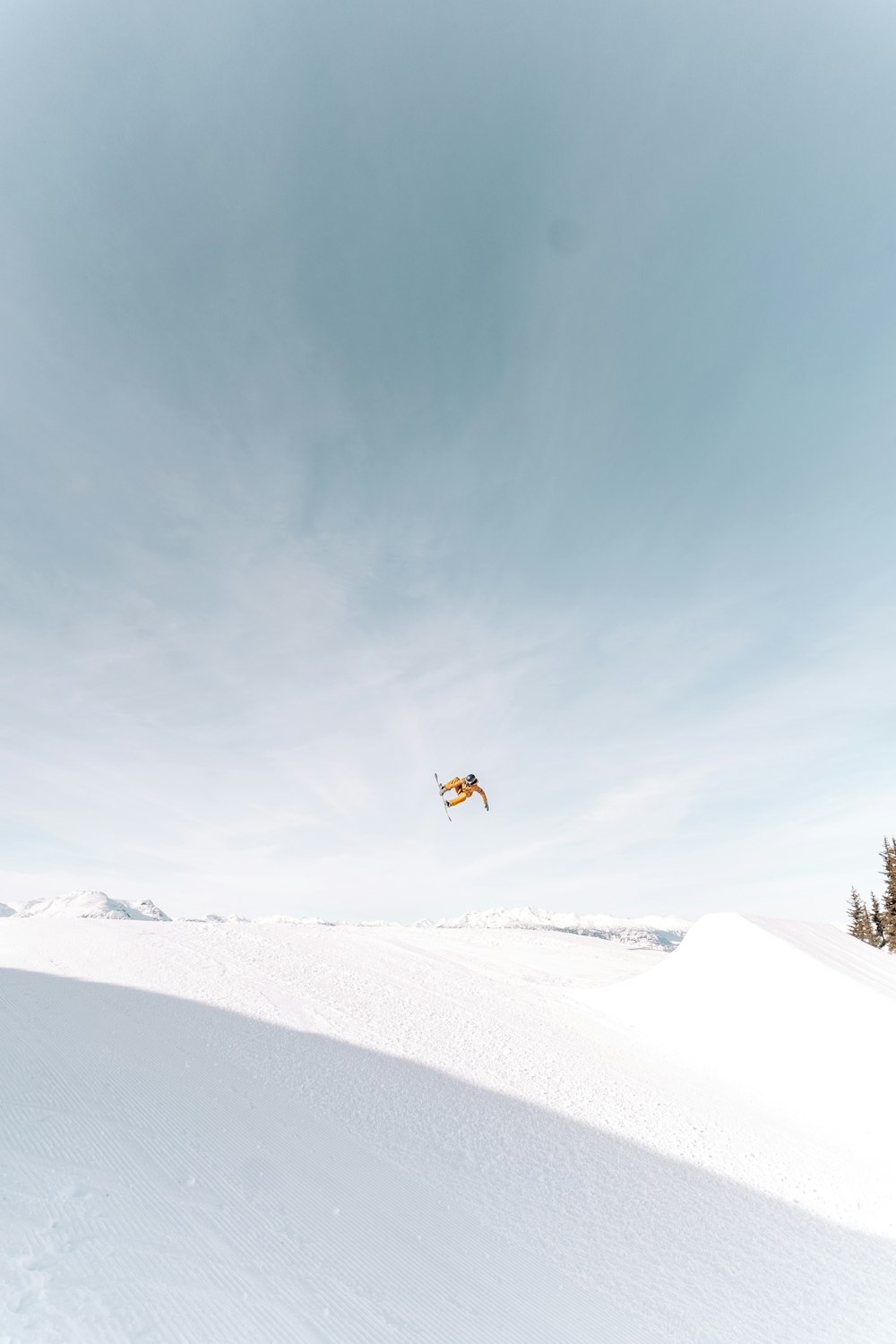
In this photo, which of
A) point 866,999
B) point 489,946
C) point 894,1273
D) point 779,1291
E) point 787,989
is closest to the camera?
point 779,1291

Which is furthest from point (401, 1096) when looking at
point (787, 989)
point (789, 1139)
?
point (787, 989)

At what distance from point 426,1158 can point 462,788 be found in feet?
54.0

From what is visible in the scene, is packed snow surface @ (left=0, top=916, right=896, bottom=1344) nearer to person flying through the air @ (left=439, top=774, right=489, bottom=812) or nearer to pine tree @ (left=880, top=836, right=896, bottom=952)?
person flying through the air @ (left=439, top=774, right=489, bottom=812)

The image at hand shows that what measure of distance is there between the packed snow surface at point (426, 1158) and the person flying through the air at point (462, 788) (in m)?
7.87

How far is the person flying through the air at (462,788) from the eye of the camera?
2467cm

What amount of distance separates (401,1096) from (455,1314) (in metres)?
5.10

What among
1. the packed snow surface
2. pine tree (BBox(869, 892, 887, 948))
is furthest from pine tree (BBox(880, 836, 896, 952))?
the packed snow surface

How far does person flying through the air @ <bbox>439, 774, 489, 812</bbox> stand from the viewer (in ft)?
80.9

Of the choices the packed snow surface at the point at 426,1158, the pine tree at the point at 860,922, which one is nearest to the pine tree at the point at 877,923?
the pine tree at the point at 860,922

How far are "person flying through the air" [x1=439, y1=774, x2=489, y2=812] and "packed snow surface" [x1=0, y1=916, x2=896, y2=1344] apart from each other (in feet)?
25.8

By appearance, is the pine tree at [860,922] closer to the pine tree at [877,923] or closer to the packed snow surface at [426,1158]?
the pine tree at [877,923]

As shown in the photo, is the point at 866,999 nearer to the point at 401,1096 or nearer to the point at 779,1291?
the point at 779,1291

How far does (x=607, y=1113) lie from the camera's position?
11.5 meters

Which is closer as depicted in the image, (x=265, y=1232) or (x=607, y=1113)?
(x=265, y=1232)
